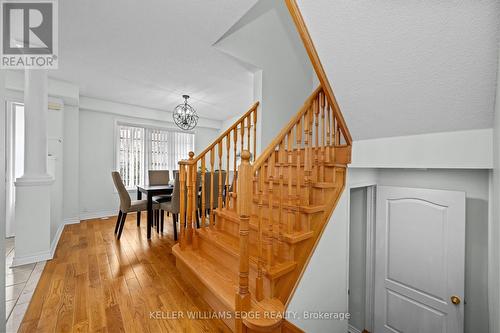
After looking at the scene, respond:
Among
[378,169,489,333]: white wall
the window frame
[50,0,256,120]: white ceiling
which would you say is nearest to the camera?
[378,169,489,333]: white wall

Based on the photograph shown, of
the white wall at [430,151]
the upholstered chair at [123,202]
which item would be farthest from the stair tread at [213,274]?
the white wall at [430,151]

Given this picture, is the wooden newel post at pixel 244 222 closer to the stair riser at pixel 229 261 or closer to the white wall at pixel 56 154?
the stair riser at pixel 229 261

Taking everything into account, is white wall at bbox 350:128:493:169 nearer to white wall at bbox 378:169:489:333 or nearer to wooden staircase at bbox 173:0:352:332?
wooden staircase at bbox 173:0:352:332

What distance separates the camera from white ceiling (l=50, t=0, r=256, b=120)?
1.89 metres

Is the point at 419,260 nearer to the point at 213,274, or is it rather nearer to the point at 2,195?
the point at 213,274

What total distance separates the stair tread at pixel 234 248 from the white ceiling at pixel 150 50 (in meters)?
2.23

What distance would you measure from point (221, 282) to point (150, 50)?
2.85 meters

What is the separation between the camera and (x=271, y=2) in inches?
84.7

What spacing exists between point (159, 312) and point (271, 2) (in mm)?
3161

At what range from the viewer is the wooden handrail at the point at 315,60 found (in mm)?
1328

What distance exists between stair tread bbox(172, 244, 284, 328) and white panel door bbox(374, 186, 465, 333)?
1.72m

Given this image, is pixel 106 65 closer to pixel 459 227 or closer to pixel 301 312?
pixel 301 312

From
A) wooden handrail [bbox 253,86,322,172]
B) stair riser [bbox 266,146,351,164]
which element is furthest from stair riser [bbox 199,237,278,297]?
stair riser [bbox 266,146,351,164]

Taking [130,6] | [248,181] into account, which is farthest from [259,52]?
[248,181]
